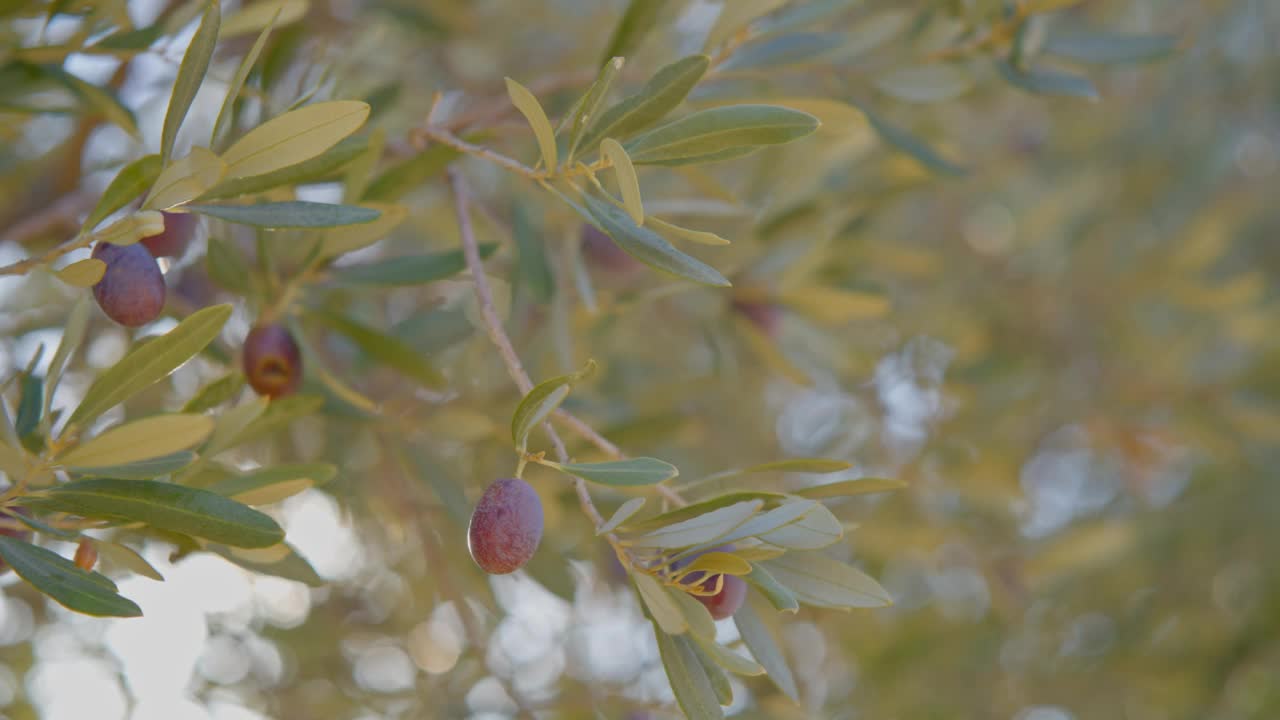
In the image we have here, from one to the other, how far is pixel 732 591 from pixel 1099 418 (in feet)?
7.16

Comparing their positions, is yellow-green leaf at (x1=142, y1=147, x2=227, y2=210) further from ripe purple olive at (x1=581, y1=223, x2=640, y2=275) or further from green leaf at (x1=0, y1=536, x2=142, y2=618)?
ripe purple olive at (x1=581, y1=223, x2=640, y2=275)

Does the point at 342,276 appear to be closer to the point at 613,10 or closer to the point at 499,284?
the point at 499,284

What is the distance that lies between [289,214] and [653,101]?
0.31 m

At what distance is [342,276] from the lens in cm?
123

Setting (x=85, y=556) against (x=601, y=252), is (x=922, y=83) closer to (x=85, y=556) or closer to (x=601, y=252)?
Answer: (x=601, y=252)

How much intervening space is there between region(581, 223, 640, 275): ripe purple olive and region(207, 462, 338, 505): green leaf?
766 mm

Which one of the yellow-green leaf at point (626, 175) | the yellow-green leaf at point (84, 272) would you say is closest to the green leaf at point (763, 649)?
the yellow-green leaf at point (626, 175)

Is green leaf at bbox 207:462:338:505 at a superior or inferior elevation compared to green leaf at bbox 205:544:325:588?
superior

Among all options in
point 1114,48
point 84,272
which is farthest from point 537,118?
point 1114,48

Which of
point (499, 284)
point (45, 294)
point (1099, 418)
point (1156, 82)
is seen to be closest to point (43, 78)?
point (45, 294)

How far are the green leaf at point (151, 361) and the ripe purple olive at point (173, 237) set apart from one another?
0.26 m

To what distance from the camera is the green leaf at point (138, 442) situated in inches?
35.1

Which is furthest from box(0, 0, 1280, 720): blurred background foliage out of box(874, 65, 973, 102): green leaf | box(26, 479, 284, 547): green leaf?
box(26, 479, 284, 547): green leaf

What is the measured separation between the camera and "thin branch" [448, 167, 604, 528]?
2.89ft
